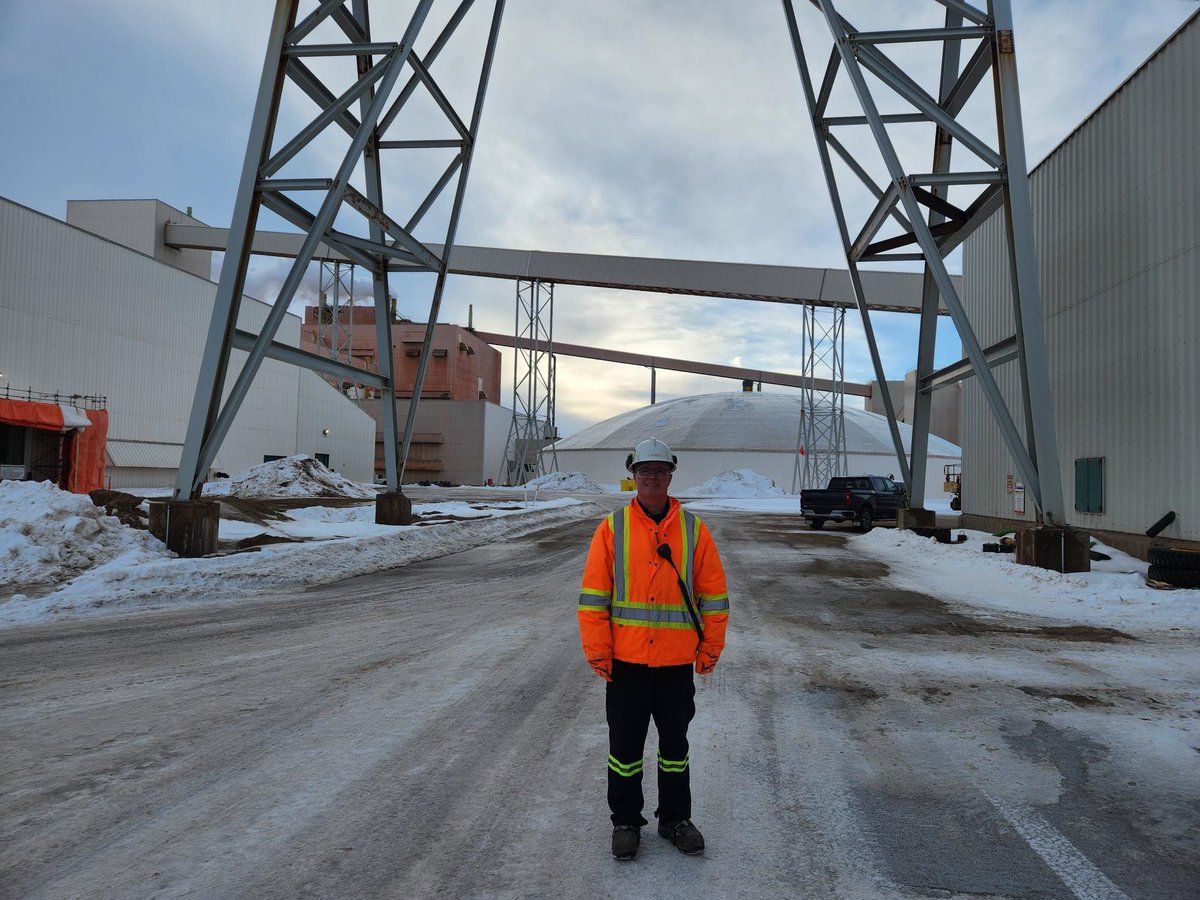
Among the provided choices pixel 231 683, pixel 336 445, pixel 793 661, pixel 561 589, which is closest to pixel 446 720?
pixel 231 683

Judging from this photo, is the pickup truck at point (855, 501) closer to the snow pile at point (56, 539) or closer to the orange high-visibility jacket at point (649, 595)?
the snow pile at point (56, 539)

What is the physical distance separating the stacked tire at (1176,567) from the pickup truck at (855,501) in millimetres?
12668

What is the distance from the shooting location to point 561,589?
10648 millimetres

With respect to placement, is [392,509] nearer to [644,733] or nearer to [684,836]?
[644,733]

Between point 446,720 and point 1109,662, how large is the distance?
18.9 feet

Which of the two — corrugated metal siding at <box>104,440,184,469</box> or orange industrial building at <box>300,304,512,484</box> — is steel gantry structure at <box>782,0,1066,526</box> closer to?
corrugated metal siding at <box>104,440,184,469</box>

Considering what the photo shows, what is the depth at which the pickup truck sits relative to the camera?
24.0 m

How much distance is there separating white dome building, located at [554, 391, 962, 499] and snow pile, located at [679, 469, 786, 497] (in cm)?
225

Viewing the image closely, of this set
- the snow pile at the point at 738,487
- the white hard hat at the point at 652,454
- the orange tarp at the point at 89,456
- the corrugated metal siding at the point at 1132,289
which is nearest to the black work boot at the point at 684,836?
the white hard hat at the point at 652,454

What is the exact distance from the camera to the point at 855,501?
24078 mm

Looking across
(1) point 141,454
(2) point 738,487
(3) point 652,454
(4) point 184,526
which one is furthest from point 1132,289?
(2) point 738,487

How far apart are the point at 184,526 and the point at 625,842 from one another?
11386mm

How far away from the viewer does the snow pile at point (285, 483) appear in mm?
29688

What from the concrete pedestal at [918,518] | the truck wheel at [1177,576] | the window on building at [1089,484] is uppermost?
the window on building at [1089,484]
